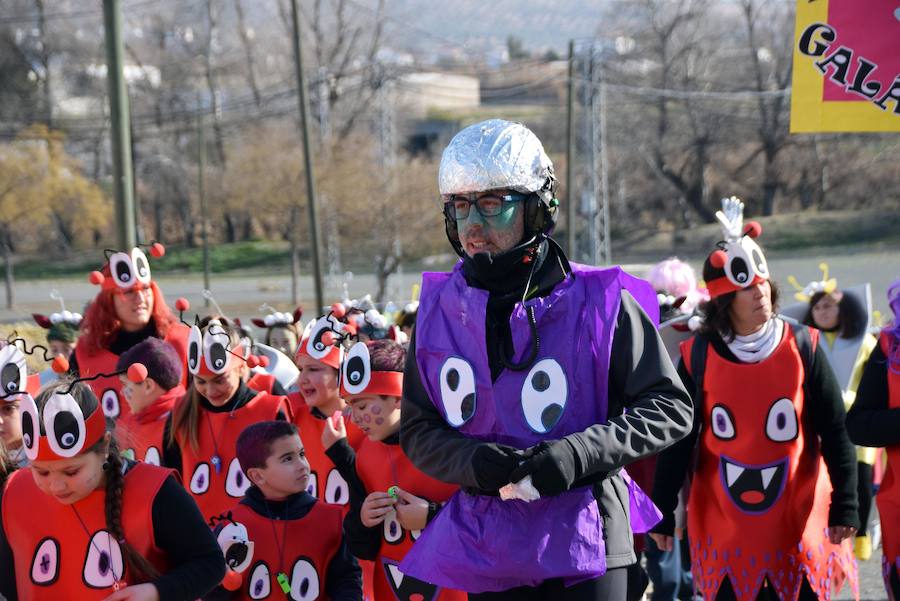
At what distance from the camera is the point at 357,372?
3.92 meters

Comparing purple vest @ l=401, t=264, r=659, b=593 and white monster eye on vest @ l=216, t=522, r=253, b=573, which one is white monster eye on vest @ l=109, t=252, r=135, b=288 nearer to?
white monster eye on vest @ l=216, t=522, r=253, b=573

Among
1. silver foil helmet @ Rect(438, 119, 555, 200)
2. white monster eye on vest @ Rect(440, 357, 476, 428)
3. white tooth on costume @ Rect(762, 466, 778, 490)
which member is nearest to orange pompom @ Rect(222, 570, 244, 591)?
white monster eye on vest @ Rect(440, 357, 476, 428)

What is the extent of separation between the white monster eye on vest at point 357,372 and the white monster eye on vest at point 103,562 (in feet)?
3.51

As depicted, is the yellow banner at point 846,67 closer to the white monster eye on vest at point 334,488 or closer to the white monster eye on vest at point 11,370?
the white monster eye on vest at point 334,488

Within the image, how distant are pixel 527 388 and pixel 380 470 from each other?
1365 millimetres

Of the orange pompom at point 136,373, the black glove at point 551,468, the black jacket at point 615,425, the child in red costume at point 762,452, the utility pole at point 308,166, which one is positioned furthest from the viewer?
the utility pole at point 308,166

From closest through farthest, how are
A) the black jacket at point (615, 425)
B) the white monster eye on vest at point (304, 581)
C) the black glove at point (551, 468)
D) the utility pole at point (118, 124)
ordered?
the black glove at point (551, 468)
the black jacket at point (615, 425)
the white monster eye on vest at point (304, 581)
the utility pole at point (118, 124)

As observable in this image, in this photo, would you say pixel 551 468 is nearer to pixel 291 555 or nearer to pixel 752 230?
pixel 291 555

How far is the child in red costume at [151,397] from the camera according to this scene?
16.5 ft

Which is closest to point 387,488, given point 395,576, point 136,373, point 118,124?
point 395,576

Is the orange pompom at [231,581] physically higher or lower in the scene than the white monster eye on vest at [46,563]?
lower

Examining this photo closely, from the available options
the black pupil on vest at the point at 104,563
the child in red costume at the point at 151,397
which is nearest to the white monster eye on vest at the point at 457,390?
the black pupil on vest at the point at 104,563

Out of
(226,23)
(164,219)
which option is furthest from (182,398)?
(226,23)

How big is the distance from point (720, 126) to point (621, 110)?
13.0ft
